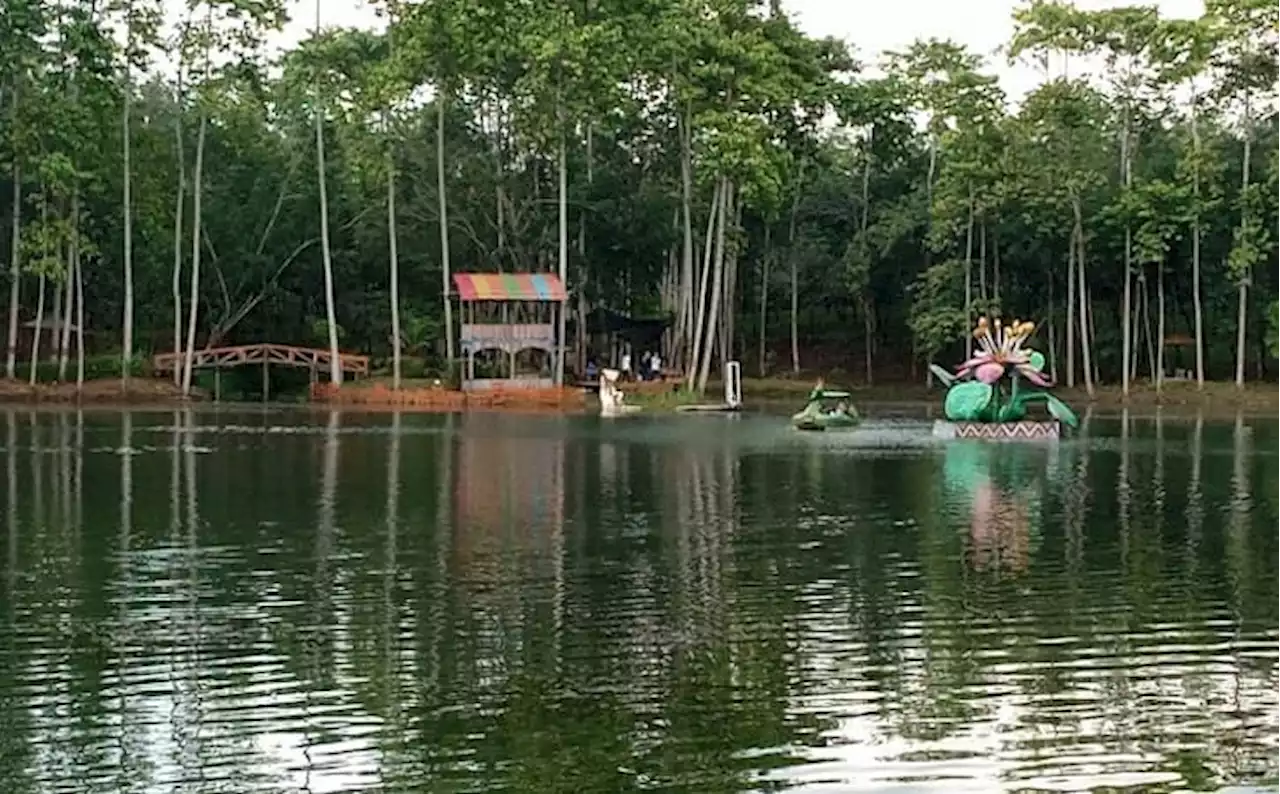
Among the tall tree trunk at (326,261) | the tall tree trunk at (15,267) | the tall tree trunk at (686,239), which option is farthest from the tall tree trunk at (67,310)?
the tall tree trunk at (686,239)

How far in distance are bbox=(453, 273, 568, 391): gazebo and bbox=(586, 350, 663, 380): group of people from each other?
2393mm

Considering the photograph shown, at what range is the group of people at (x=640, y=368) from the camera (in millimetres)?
48844

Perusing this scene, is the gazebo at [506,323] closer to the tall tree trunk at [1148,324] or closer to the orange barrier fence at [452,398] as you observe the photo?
the orange barrier fence at [452,398]

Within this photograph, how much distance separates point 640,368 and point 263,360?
35.6 feet

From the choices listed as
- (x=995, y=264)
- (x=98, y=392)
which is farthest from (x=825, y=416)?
(x=995, y=264)

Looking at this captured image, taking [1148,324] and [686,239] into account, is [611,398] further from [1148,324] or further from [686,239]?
[1148,324]

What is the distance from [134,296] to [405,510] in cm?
3487

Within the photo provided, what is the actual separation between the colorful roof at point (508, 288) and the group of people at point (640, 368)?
383 cm

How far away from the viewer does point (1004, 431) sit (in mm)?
31656

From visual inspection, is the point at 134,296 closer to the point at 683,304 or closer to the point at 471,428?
the point at 683,304

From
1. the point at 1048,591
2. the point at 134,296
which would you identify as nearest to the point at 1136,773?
the point at 1048,591

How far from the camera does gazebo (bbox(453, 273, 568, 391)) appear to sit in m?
45.0

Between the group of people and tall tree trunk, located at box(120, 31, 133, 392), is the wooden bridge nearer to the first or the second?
tall tree trunk, located at box(120, 31, 133, 392)

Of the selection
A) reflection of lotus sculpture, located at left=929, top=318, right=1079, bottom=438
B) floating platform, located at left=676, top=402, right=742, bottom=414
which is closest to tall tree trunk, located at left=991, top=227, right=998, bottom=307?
floating platform, located at left=676, top=402, right=742, bottom=414
